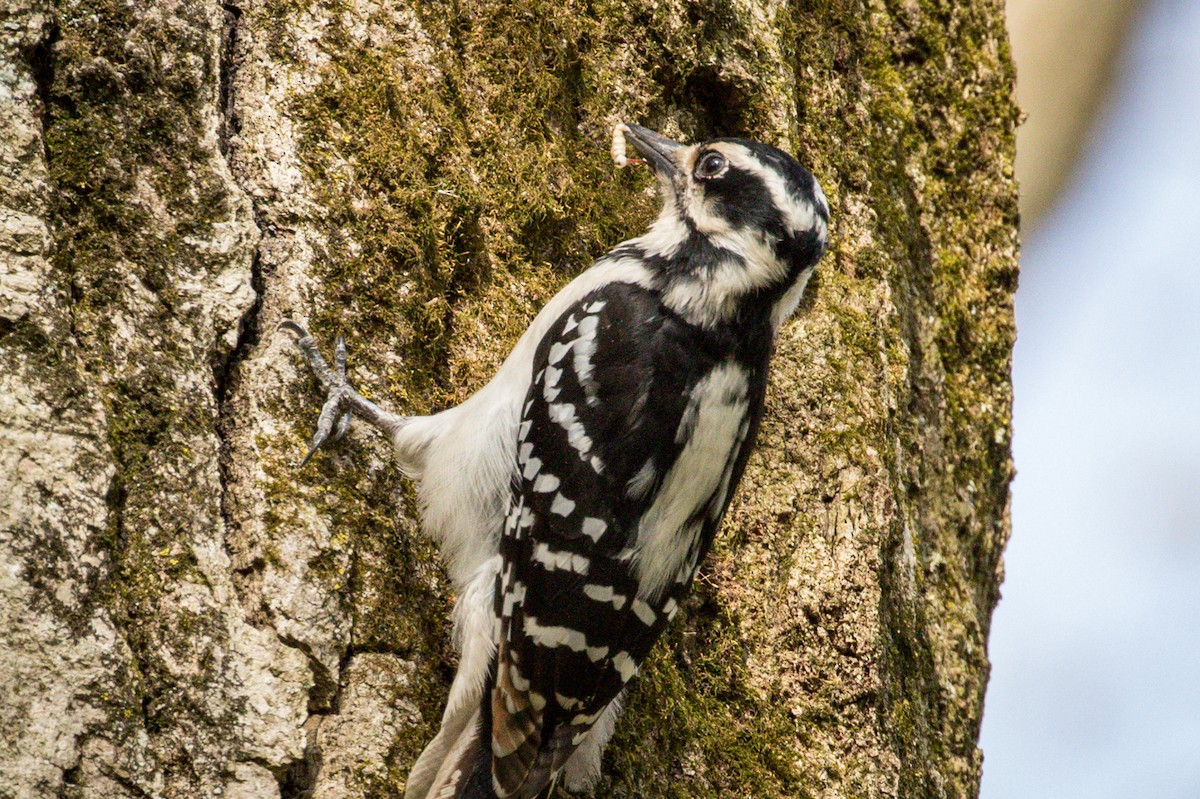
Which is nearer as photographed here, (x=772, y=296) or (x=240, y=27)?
(x=240, y=27)

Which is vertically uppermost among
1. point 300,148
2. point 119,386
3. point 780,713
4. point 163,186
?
point 300,148

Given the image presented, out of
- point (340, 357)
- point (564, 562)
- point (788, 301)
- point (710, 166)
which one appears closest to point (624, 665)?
point (564, 562)

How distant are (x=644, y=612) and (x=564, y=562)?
26 cm

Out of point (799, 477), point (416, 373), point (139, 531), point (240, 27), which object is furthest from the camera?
point (799, 477)

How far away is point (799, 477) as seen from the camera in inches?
153

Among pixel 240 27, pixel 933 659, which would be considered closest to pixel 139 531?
pixel 240 27

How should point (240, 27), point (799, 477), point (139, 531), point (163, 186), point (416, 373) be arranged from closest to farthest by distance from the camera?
point (139, 531) < point (163, 186) < point (240, 27) < point (416, 373) < point (799, 477)

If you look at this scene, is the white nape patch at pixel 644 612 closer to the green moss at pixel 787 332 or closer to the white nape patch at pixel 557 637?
the white nape patch at pixel 557 637

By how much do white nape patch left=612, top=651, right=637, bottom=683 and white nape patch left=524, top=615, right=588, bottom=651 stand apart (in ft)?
0.32

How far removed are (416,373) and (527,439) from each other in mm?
416

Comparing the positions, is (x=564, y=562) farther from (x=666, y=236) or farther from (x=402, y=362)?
(x=666, y=236)

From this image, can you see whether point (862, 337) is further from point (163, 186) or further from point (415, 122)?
point (163, 186)

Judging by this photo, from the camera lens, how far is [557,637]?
3150 millimetres

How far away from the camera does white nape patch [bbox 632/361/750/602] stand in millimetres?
3244
